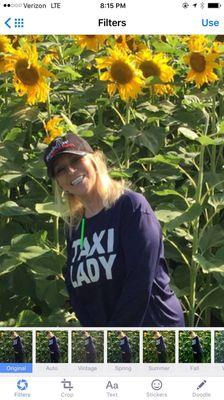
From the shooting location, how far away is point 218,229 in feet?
4.38

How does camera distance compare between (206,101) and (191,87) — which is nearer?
(206,101)

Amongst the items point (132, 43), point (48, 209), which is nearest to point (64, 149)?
point (48, 209)

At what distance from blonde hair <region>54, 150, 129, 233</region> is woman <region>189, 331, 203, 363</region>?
219 millimetres

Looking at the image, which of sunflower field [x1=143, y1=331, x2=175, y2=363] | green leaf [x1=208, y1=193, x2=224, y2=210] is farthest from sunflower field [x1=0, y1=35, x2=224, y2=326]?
sunflower field [x1=143, y1=331, x2=175, y2=363]

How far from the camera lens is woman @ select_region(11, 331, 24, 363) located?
38.8 inches

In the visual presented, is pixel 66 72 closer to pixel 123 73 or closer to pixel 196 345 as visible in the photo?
pixel 123 73

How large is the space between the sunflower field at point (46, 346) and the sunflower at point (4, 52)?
1.88ft

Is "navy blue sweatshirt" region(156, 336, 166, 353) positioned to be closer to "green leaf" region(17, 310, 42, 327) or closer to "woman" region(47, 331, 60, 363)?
"woman" region(47, 331, 60, 363)

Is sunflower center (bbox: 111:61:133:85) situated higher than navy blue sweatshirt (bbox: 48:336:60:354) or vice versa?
sunflower center (bbox: 111:61:133:85)

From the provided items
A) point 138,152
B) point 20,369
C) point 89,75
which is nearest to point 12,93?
point 89,75

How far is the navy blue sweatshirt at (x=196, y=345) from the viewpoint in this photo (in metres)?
0.98
